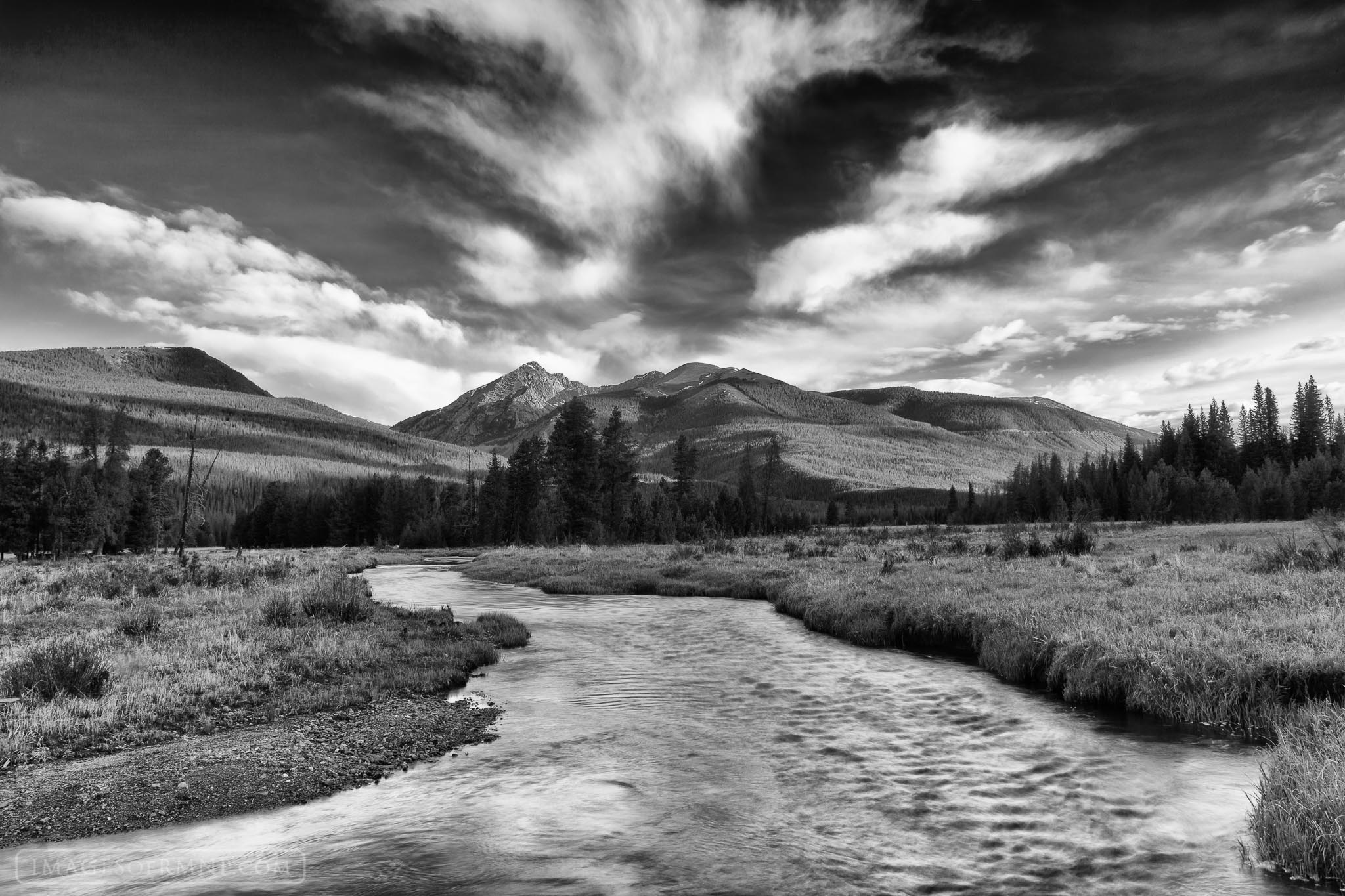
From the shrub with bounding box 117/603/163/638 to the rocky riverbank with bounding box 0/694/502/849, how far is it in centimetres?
938

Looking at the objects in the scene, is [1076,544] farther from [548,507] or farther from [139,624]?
[548,507]

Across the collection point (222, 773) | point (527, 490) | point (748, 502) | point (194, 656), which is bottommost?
point (222, 773)

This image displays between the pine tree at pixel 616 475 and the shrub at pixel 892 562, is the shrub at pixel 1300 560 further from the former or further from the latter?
the pine tree at pixel 616 475

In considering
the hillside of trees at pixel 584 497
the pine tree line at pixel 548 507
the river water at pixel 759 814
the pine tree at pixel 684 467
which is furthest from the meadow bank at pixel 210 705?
the pine tree at pixel 684 467

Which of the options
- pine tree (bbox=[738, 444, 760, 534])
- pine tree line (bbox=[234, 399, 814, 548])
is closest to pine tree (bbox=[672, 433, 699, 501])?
pine tree line (bbox=[234, 399, 814, 548])

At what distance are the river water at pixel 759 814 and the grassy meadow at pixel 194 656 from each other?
393 centimetres

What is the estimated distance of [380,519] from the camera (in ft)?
436

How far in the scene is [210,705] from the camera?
1323 centimetres

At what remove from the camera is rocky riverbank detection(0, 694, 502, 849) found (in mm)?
8609

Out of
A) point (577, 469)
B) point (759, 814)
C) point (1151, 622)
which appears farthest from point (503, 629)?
point (577, 469)

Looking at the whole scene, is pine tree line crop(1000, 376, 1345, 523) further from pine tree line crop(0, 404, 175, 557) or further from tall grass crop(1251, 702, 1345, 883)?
pine tree line crop(0, 404, 175, 557)

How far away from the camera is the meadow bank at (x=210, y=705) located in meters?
9.38

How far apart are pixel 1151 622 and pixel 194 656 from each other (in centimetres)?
2384

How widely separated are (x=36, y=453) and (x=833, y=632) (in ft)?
381
